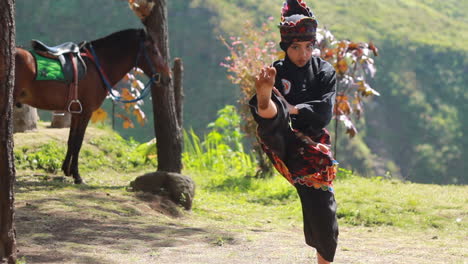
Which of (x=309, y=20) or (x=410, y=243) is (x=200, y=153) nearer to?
(x=410, y=243)

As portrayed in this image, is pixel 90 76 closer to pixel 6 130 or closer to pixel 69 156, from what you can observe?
pixel 69 156

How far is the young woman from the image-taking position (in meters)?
3.90

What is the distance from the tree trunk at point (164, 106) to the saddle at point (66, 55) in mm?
1126

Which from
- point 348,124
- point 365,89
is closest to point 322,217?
point 348,124

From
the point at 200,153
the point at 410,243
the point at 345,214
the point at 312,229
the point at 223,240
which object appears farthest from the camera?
the point at 200,153

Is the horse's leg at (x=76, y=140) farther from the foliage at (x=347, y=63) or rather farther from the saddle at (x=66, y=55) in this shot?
the foliage at (x=347, y=63)

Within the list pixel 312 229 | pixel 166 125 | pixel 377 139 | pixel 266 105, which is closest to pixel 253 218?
pixel 166 125

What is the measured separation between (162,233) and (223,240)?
0.61m

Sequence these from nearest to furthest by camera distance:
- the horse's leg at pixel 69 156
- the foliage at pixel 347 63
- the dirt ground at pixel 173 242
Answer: the dirt ground at pixel 173 242, the horse's leg at pixel 69 156, the foliage at pixel 347 63

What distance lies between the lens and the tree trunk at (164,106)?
912 cm

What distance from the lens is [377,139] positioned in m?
41.2

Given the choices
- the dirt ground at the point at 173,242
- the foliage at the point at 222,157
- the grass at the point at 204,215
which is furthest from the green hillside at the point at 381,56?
the dirt ground at the point at 173,242

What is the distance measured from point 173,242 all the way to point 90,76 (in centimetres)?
338

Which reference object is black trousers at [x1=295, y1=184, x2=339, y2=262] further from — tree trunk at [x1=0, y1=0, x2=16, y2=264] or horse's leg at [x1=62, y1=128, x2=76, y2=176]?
horse's leg at [x1=62, y1=128, x2=76, y2=176]
